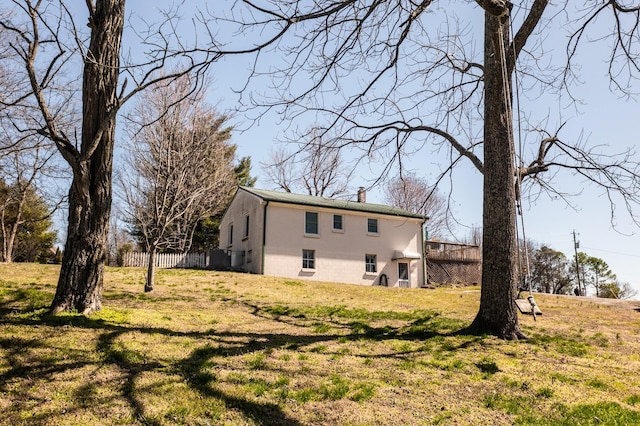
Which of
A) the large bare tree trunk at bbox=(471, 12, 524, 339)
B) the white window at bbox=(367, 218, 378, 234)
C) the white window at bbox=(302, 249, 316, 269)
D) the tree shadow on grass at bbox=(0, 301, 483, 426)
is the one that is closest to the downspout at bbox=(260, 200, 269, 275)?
the white window at bbox=(302, 249, 316, 269)

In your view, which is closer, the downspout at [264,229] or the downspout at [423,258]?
the downspout at [264,229]

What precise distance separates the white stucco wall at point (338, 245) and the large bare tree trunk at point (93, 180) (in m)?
15.3

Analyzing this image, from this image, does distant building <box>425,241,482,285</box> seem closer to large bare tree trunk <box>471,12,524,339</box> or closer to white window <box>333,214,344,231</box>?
white window <box>333,214,344,231</box>

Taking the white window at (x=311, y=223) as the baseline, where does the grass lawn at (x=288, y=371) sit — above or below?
below

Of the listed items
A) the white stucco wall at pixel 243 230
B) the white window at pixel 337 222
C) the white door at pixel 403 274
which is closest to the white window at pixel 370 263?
the white door at pixel 403 274

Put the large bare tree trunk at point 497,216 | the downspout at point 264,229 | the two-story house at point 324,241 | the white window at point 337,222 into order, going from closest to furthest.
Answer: the large bare tree trunk at point 497,216
the downspout at point 264,229
the two-story house at point 324,241
the white window at point 337,222

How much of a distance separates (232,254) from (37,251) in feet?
50.5

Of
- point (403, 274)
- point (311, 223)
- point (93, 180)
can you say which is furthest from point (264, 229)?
point (93, 180)

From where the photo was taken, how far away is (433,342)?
7.86 meters

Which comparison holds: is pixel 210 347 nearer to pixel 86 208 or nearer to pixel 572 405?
pixel 86 208

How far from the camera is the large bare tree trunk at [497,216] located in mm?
7984

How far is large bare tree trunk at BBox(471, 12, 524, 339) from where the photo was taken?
7.98 metres

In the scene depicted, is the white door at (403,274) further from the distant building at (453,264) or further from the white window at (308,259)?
the white window at (308,259)

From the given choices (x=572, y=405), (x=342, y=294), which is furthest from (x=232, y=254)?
(x=572, y=405)
